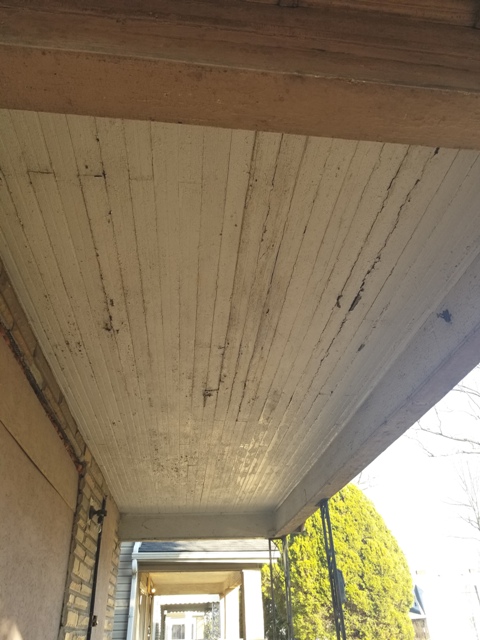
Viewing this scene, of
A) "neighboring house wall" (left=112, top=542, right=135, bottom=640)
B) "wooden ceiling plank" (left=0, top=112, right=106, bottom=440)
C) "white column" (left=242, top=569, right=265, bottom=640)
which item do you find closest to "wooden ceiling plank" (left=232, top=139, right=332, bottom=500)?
"wooden ceiling plank" (left=0, top=112, right=106, bottom=440)

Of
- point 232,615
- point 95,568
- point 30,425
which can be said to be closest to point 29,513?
point 30,425

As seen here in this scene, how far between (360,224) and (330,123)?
0.83 m

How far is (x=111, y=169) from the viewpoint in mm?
1648

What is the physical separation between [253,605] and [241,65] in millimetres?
9631

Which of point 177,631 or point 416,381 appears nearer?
point 416,381

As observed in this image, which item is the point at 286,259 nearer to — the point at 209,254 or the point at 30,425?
the point at 209,254

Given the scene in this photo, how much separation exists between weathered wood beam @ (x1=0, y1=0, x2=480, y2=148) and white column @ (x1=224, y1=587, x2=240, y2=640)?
474 inches

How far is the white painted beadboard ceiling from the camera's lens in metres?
1.62

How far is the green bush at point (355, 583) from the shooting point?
24.7ft

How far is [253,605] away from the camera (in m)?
8.90

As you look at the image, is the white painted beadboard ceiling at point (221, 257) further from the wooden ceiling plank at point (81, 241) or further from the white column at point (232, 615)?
the white column at point (232, 615)

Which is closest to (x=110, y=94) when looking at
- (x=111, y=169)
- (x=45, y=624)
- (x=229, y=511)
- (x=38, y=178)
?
(x=111, y=169)

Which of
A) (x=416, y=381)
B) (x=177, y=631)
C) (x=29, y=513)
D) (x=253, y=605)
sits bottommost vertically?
(x=29, y=513)

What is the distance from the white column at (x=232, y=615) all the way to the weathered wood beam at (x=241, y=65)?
12.0 m
